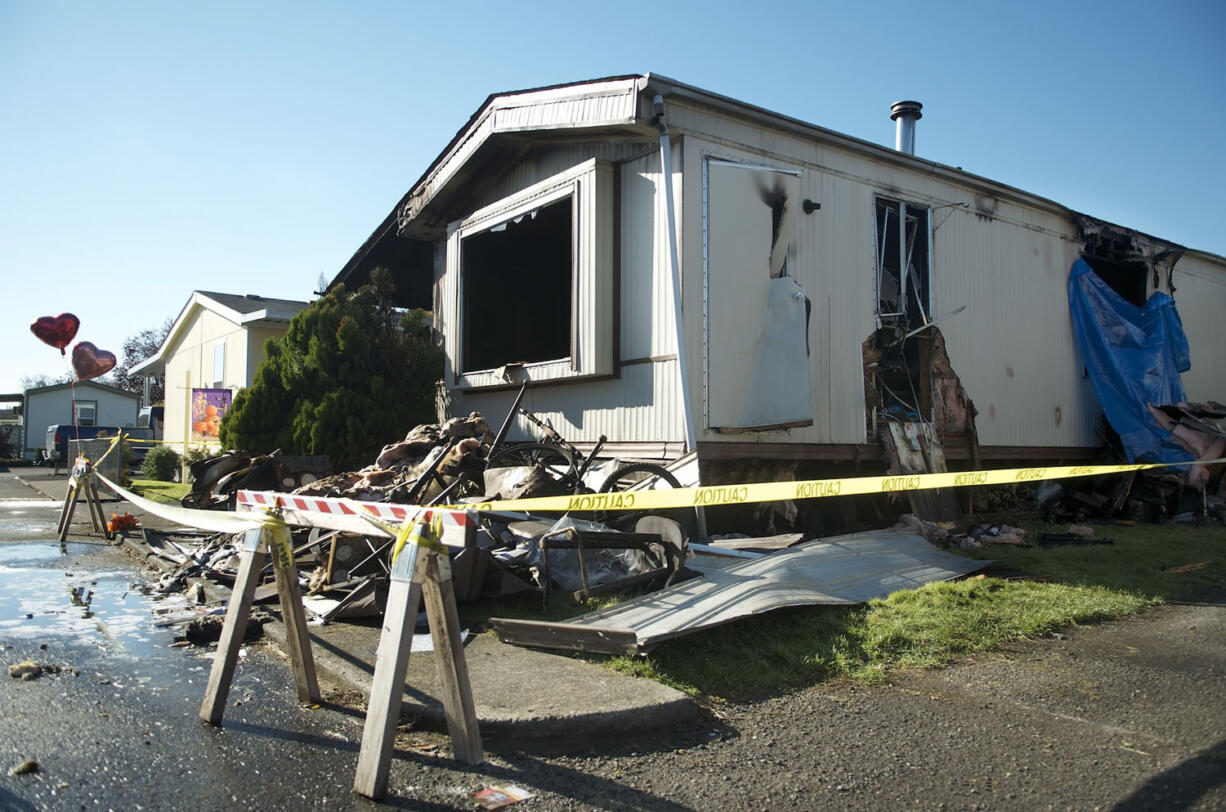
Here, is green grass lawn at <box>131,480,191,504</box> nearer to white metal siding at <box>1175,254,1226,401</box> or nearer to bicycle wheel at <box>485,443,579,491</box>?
bicycle wheel at <box>485,443,579,491</box>

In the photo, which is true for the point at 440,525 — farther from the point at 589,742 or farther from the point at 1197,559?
the point at 1197,559

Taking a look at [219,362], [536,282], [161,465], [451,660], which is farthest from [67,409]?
[451,660]

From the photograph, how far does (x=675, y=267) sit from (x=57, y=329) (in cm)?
1182

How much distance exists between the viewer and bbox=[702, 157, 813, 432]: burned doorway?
824 centimetres

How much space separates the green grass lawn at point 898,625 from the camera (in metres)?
4.42

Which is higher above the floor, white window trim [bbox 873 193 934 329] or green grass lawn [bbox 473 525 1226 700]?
white window trim [bbox 873 193 934 329]

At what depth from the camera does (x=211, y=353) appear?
2159 centimetres

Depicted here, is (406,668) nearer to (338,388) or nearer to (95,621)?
(95,621)

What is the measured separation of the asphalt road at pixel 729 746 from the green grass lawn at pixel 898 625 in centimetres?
23

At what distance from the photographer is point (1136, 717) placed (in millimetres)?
3887

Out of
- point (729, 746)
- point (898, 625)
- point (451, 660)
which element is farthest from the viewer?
point (898, 625)

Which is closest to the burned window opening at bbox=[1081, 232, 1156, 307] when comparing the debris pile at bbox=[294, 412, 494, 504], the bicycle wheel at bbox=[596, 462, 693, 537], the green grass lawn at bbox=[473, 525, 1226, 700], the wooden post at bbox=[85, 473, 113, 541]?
the green grass lawn at bbox=[473, 525, 1226, 700]

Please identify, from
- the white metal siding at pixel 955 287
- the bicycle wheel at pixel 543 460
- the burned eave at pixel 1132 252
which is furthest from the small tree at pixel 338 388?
the burned eave at pixel 1132 252

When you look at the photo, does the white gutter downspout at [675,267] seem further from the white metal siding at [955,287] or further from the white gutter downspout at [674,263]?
the white metal siding at [955,287]
